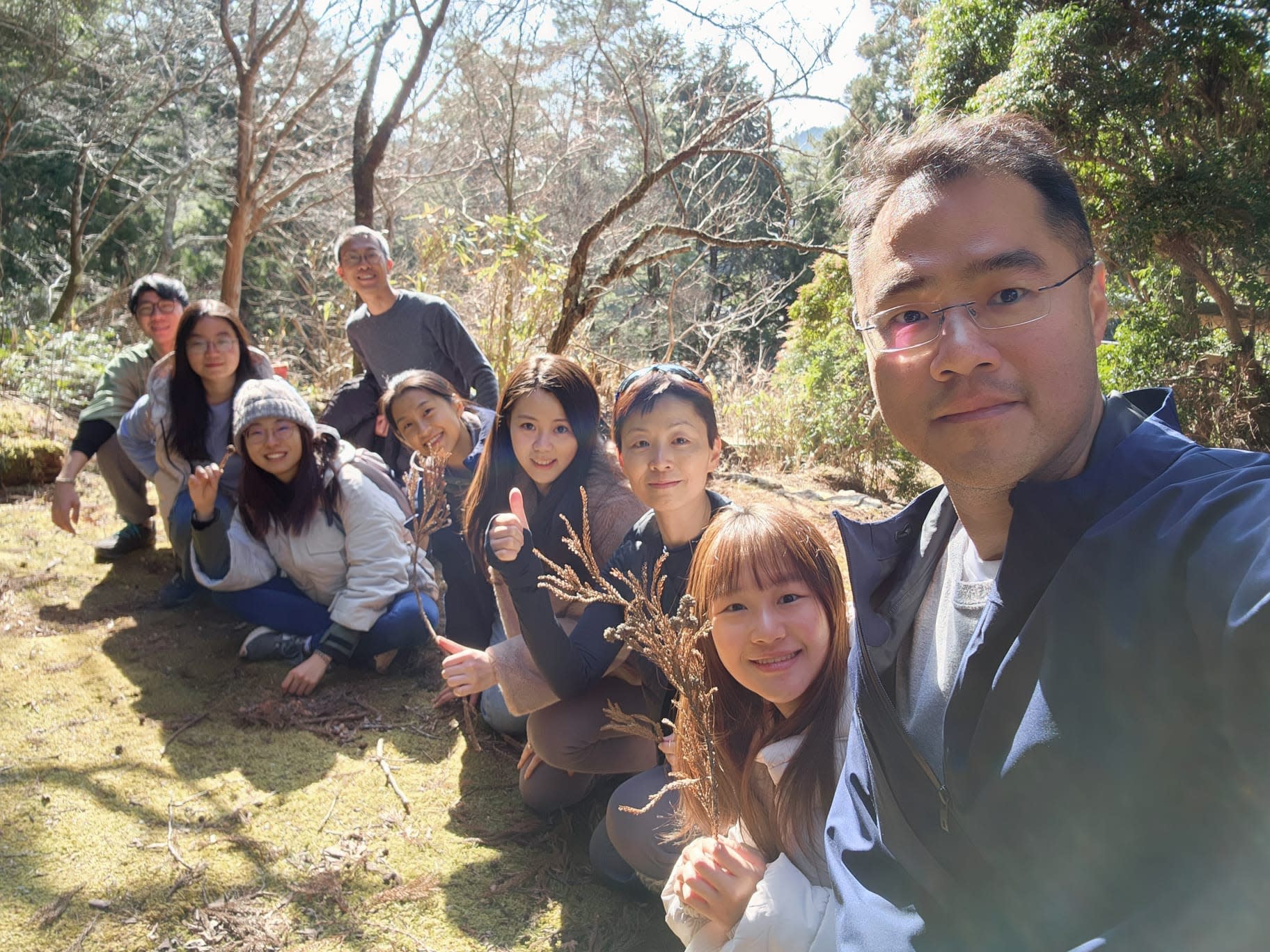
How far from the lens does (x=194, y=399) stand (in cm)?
410

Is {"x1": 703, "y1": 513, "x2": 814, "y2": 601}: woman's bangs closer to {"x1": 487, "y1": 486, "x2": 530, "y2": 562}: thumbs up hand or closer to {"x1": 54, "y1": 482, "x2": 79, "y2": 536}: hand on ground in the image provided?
{"x1": 487, "y1": 486, "x2": 530, "y2": 562}: thumbs up hand

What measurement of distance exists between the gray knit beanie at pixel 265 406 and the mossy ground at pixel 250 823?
1054mm

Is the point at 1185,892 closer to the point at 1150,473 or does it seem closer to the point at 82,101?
the point at 1150,473

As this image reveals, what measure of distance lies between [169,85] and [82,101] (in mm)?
2379

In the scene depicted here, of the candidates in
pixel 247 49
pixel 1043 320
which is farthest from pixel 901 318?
pixel 247 49

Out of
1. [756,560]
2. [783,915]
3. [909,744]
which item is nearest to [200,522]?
[756,560]

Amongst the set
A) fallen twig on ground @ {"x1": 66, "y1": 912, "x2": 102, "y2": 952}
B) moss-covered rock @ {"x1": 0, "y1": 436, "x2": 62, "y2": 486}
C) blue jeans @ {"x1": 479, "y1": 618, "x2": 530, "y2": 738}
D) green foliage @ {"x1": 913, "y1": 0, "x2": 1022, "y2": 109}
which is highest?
green foliage @ {"x1": 913, "y1": 0, "x2": 1022, "y2": 109}

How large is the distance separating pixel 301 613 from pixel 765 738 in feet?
8.81

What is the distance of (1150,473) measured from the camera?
3.13 feet

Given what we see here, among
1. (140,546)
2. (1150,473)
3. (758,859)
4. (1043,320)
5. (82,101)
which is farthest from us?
(82,101)

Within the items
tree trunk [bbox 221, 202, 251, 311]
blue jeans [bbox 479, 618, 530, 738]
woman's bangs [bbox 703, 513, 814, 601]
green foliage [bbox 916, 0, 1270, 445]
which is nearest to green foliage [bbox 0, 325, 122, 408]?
tree trunk [bbox 221, 202, 251, 311]

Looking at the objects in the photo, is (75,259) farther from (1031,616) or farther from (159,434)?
(1031,616)

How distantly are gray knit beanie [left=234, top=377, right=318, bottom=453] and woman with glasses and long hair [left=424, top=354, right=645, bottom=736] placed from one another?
104 cm

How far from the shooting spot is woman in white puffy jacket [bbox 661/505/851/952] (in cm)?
141
